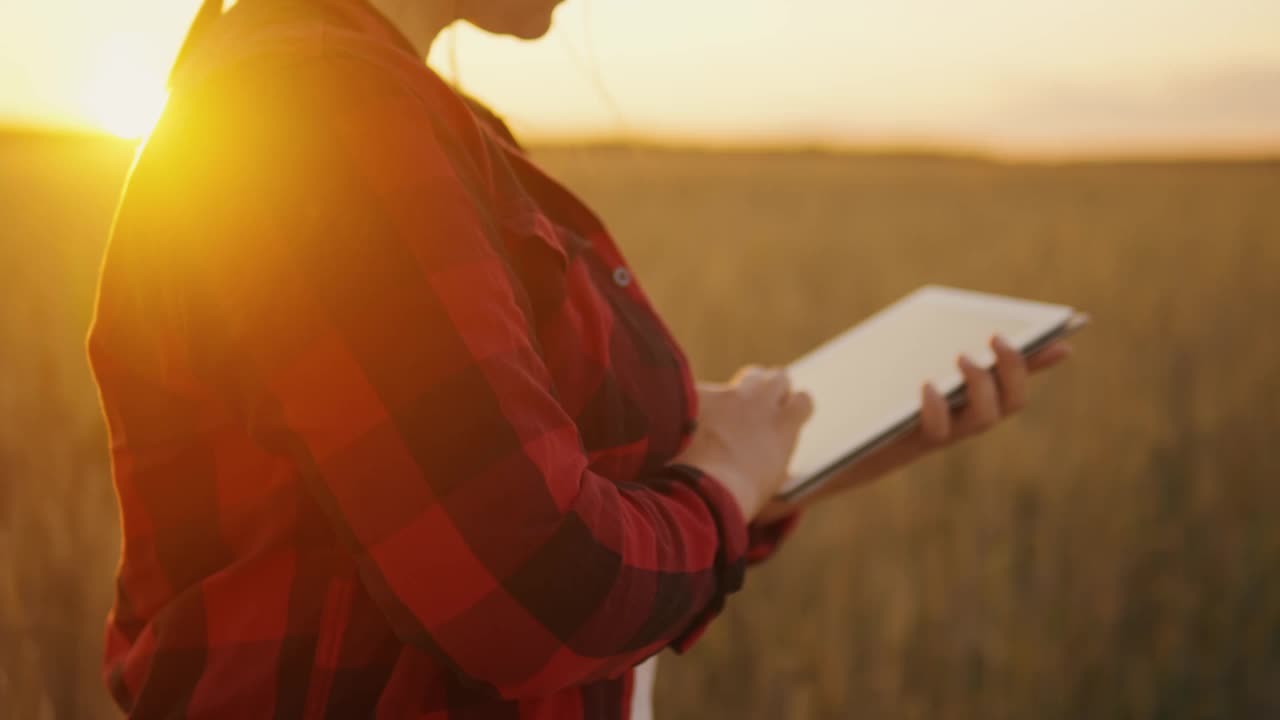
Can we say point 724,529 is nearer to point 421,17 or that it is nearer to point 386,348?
point 386,348

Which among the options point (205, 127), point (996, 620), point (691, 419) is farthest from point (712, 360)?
point (205, 127)

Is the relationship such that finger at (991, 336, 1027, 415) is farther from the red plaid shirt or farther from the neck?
the neck

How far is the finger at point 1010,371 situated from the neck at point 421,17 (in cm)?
70

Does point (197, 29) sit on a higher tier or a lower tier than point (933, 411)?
higher

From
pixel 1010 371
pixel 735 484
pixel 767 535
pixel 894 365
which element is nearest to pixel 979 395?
pixel 1010 371

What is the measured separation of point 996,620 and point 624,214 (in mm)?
7412

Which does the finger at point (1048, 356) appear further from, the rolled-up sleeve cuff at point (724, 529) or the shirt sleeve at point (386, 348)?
the shirt sleeve at point (386, 348)

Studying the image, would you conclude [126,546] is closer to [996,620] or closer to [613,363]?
[613,363]

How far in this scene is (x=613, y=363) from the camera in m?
0.71

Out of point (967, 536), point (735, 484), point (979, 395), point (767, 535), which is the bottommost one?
point (967, 536)

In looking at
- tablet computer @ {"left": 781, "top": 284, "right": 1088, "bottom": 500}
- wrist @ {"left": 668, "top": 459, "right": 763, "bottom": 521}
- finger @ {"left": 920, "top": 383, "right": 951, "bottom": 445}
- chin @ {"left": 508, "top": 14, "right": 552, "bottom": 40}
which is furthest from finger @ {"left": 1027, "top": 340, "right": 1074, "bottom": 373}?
chin @ {"left": 508, "top": 14, "right": 552, "bottom": 40}

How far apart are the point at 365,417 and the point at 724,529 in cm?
29

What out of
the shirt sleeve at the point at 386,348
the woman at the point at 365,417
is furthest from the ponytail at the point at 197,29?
the shirt sleeve at the point at 386,348

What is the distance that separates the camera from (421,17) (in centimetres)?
76
